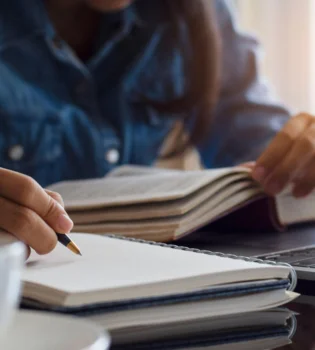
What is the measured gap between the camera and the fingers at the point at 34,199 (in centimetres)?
51

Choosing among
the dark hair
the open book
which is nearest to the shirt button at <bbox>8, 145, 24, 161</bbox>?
the dark hair

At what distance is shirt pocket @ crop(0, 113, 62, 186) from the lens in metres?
1.22

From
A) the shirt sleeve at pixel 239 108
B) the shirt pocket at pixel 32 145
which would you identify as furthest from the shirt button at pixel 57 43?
the shirt sleeve at pixel 239 108

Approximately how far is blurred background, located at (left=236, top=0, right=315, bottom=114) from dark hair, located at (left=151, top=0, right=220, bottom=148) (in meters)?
0.71

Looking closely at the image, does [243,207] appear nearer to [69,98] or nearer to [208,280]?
[208,280]

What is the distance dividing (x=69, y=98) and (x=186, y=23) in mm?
262

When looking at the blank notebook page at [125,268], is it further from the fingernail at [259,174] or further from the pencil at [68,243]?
the fingernail at [259,174]

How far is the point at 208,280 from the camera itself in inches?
16.5

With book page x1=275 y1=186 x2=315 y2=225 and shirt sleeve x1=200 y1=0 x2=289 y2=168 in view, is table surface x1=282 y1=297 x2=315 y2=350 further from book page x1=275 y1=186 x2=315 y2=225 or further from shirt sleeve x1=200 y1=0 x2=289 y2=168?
shirt sleeve x1=200 y1=0 x2=289 y2=168

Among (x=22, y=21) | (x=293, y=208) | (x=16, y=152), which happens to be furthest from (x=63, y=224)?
(x=22, y=21)

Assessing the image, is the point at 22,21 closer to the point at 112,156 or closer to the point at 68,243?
the point at 112,156

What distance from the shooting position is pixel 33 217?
1.66 ft

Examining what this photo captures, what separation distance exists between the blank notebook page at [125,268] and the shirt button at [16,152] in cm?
70

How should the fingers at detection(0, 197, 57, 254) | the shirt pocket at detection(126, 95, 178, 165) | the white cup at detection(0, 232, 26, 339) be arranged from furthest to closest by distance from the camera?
the shirt pocket at detection(126, 95, 178, 165), the fingers at detection(0, 197, 57, 254), the white cup at detection(0, 232, 26, 339)
